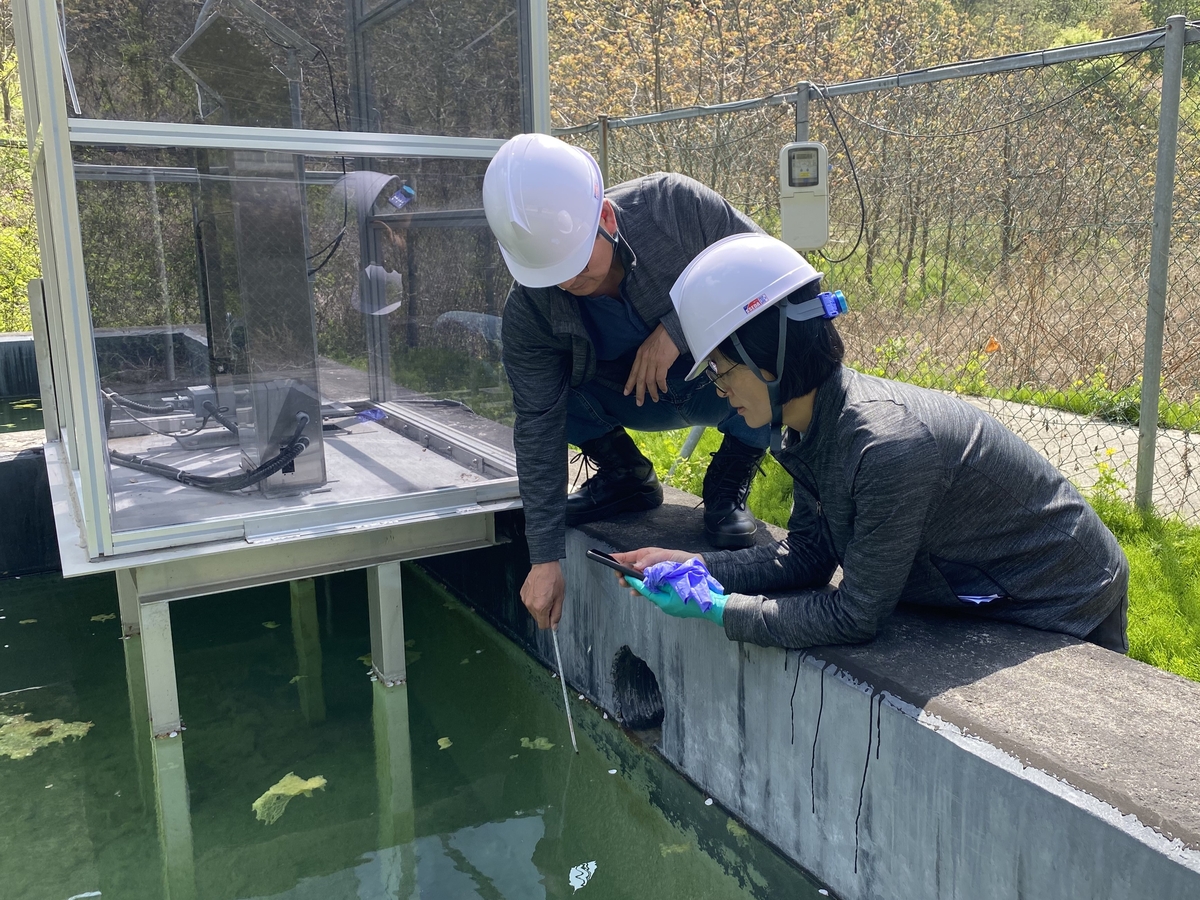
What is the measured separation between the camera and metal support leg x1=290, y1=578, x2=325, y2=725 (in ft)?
12.4

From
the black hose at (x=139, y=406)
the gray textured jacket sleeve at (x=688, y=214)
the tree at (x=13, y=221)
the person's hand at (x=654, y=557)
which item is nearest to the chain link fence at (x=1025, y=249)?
the gray textured jacket sleeve at (x=688, y=214)

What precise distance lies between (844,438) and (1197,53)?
36.7ft

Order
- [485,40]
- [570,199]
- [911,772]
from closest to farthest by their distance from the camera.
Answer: [911,772] → [570,199] → [485,40]

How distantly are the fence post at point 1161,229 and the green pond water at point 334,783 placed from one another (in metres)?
2.06

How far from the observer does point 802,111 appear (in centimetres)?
417

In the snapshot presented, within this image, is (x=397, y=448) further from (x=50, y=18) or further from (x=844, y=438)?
(x=844, y=438)

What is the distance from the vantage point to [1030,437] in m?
4.61

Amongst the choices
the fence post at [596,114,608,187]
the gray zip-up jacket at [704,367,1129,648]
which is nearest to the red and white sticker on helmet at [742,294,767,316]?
the gray zip-up jacket at [704,367,1129,648]

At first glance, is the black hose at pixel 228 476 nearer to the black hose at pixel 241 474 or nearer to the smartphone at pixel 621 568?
the black hose at pixel 241 474

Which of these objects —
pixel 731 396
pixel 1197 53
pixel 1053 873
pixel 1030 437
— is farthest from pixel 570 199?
Result: pixel 1197 53

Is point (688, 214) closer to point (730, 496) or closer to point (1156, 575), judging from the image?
point (730, 496)

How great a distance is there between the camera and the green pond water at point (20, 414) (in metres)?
6.49

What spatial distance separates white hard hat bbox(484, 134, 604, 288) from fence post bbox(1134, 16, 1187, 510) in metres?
1.97

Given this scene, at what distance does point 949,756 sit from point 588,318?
1638mm
